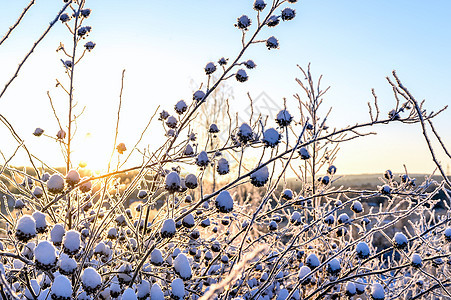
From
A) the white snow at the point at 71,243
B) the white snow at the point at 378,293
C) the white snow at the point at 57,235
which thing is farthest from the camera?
the white snow at the point at 378,293

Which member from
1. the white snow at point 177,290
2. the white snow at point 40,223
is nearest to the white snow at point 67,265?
the white snow at point 40,223

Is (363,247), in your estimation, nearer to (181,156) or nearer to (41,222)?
(181,156)

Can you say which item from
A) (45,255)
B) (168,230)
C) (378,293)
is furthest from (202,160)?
(378,293)

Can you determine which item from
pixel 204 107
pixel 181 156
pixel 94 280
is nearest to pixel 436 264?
pixel 181 156

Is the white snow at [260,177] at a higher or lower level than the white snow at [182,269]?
higher

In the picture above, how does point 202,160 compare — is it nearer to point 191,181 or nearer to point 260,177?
point 191,181

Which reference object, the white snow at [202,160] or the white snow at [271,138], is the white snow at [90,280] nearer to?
the white snow at [202,160]

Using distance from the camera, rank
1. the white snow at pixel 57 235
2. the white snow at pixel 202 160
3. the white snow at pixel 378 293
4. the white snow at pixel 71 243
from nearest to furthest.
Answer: the white snow at pixel 71 243 → the white snow at pixel 57 235 → the white snow at pixel 202 160 → the white snow at pixel 378 293

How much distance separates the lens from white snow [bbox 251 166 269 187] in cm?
165

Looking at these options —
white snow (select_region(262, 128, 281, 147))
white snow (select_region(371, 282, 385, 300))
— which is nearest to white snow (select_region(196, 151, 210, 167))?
white snow (select_region(262, 128, 281, 147))

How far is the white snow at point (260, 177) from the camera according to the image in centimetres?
165

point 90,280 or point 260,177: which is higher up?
point 260,177

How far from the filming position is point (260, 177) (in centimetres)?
165

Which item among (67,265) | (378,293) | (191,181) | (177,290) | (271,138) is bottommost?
(378,293)
